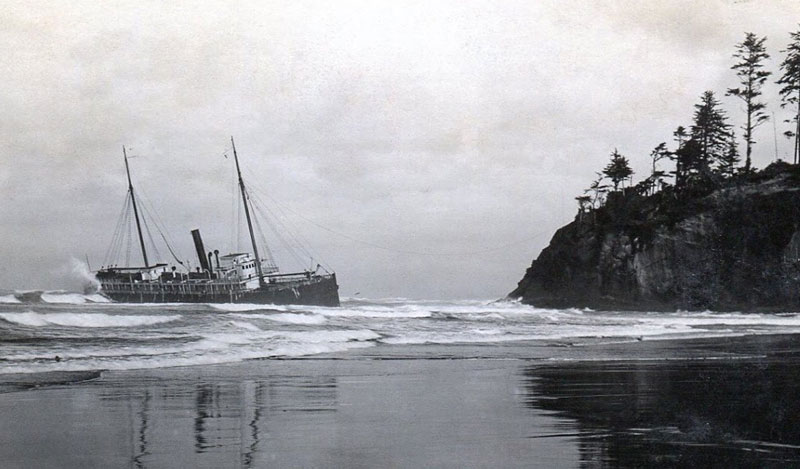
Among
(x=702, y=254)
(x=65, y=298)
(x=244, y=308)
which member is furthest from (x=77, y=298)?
(x=702, y=254)

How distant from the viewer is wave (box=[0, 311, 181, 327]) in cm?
2533

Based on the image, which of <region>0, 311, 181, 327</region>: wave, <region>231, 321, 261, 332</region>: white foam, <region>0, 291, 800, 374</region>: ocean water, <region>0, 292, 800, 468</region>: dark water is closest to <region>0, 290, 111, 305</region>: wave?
<region>0, 291, 800, 374</region>: ocean water

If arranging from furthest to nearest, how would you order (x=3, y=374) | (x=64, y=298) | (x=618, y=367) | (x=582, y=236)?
(x=582, y=236) < (x=64, y=298) < (x=618, y=367) < (x=3, y=374)

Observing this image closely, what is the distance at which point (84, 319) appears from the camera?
26875mm

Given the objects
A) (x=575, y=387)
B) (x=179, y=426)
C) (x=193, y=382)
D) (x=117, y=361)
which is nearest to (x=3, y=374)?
(x=117, y=361)

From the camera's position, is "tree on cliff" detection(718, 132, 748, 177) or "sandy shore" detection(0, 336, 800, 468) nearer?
"sandy shore" detection(0, 336, 800, 468)

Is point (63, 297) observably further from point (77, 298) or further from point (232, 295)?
point (232, 295)

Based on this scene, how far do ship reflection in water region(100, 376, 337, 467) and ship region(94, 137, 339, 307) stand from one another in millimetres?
49459

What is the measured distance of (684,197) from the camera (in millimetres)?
64562

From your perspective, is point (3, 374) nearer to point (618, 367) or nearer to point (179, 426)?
point (179, 426)

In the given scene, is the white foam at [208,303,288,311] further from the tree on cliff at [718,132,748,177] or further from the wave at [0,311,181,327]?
the tree on cliff at [718,132,748,177]

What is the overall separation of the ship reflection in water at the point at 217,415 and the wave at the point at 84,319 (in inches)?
613

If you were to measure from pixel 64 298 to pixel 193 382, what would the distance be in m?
54.9

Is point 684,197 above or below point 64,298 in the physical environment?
above
